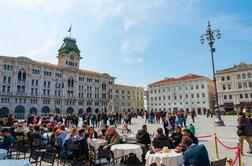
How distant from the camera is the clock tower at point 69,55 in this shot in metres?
67.8

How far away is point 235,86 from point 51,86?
203 ft

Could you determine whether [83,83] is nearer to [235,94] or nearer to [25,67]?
[25,67]

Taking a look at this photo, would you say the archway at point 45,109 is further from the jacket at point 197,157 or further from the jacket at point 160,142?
the jacket at point 197,157

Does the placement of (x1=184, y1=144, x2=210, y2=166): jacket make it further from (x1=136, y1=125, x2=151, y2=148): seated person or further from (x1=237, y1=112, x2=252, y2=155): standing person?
(x1=237, y1=112, x2=252, y2=155): standing person

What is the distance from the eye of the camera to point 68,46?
70.4m

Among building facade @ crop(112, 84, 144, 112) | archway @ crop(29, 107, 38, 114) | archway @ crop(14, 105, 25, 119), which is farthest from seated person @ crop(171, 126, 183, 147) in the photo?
building facade @ crop(112, 84, 144, 112)

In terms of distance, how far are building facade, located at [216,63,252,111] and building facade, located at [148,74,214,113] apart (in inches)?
277

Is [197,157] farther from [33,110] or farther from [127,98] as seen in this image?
[127,98]

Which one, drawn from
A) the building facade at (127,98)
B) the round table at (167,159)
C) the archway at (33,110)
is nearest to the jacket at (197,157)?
the round table at (167,159)

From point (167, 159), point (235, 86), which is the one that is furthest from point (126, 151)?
point (235, 86)

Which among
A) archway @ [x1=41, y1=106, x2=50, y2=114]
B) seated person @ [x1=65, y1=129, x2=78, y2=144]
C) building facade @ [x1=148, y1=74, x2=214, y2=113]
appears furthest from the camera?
building facade @ [x1=148, y1=74, x2=214, y2=113]

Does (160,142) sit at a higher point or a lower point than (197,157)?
lower

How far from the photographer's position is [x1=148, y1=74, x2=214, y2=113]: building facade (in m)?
70.5

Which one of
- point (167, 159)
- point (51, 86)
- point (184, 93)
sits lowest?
point (167, 159)
